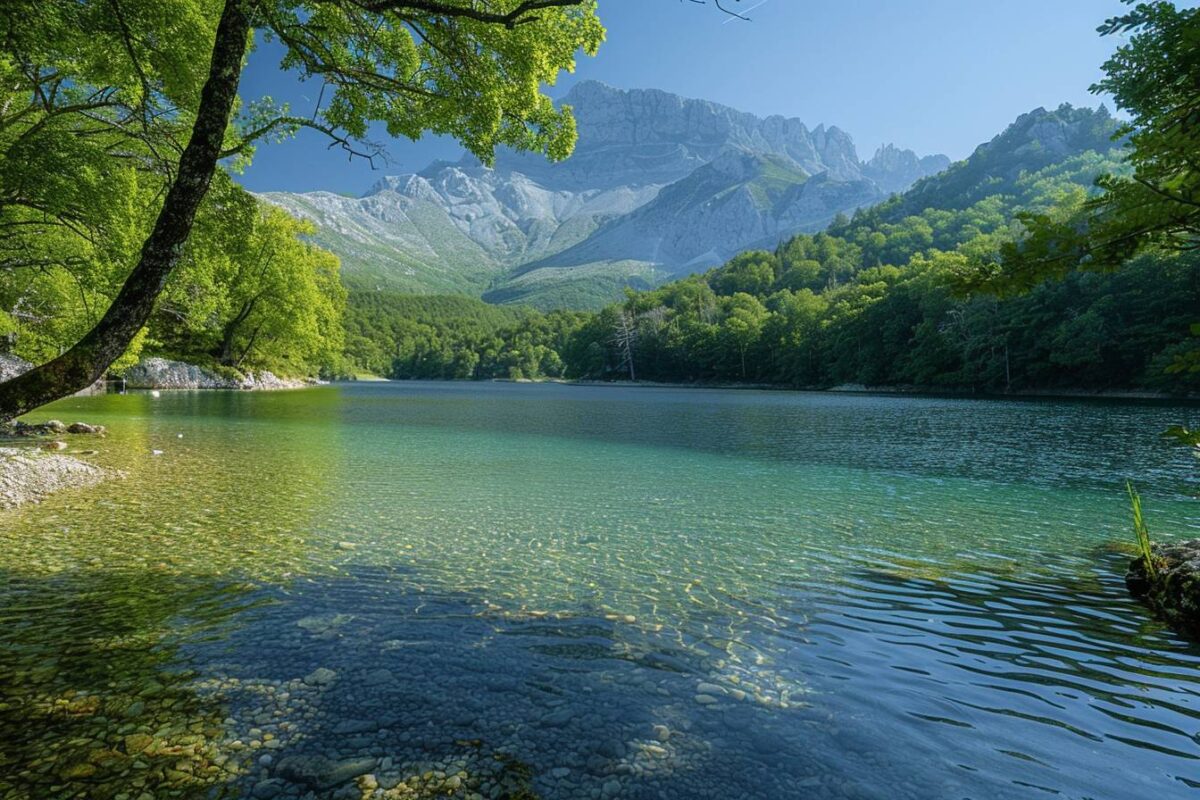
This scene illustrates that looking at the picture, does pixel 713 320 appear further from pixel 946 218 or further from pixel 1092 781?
pixel 1092 781

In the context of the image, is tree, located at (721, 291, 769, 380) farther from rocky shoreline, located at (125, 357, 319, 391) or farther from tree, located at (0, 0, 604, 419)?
tree, located at (0, 0, 604, 419)

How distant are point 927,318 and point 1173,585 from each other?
316ft

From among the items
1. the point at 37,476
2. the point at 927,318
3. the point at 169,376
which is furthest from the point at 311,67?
the point at 927,318

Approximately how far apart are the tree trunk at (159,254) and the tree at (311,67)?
1 cm

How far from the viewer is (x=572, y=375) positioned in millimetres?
181375

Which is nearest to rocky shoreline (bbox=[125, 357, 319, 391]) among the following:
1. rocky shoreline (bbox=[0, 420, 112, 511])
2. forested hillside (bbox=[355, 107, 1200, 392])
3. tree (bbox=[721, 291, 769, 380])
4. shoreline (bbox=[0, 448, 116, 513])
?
rocky shoreline (bbox=[0, 420, 112, 511])

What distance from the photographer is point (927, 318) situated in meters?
93.2

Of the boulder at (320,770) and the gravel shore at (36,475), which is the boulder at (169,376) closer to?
the gravel shore at (36,475)

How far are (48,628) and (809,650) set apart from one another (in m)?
9.30

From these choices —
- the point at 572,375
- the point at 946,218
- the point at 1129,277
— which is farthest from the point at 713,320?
the point at 1129,277

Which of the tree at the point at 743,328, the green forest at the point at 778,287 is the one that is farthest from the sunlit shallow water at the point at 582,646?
the tree at the point at 743,328

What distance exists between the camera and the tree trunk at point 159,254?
4930mm

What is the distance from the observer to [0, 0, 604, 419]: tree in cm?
503

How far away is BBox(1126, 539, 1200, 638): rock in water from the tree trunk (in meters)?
12.7
